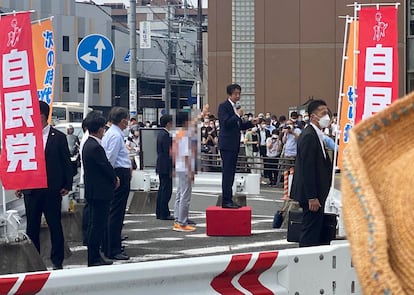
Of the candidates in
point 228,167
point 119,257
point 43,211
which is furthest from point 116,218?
point 228,167

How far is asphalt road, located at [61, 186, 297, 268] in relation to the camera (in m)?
9.91

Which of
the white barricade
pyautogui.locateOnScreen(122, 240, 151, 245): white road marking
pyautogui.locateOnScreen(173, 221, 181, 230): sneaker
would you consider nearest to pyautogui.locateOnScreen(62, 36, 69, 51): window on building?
pyautogui.locateOnScreen(173, 221, 181, 230): sneaker

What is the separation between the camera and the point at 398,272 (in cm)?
111

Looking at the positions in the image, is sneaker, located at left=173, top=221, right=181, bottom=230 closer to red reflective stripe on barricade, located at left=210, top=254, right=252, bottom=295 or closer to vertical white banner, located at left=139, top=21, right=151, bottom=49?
red reflective stripe on barricade, located at left=210, top=254, right=252, bottom=295

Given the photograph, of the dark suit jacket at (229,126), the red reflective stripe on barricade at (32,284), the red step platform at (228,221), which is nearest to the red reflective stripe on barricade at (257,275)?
the red reflective stripe on barricade at (32,284)

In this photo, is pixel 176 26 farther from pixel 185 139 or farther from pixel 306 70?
pixel 185 139

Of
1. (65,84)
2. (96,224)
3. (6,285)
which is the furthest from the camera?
(65,84)

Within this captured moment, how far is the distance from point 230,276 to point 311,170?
285 cm

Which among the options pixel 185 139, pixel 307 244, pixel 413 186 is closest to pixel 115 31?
pixel 185 139

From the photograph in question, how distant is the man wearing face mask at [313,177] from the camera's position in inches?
290

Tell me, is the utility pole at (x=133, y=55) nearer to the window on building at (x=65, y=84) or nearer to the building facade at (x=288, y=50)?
the building facade at (x=288, y=50)

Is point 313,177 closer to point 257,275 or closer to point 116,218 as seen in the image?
point 257,275

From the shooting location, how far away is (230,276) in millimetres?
4719

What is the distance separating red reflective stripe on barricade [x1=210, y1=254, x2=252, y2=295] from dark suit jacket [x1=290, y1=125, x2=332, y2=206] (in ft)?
9.00
